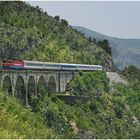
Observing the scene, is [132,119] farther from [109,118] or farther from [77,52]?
[77,52]

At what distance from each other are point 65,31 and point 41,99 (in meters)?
47.2

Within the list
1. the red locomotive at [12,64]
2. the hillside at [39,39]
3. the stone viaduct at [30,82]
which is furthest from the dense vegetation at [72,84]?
the red locomotive at [12,64]

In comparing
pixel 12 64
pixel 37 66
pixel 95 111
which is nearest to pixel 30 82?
pixel 37 66

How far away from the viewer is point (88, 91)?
91562mm

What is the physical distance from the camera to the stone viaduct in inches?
2793

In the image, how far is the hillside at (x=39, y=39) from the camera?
9481cm

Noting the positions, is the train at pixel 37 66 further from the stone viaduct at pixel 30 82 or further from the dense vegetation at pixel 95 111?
the dense vegetation at pixel 95 111

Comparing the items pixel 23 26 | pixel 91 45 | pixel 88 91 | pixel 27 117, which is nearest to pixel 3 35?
pixel 23 26

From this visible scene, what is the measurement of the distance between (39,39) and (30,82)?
23741 millimetres

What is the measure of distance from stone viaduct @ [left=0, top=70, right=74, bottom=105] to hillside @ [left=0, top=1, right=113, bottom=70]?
7.02 metres

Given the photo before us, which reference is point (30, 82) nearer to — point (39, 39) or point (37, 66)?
point (37, 66)

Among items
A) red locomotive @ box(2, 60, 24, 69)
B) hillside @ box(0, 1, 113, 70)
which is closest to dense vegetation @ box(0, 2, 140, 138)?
hillside @ box(0, 1, 113, 70)

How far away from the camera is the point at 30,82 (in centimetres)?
8000

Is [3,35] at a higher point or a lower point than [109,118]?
higher
